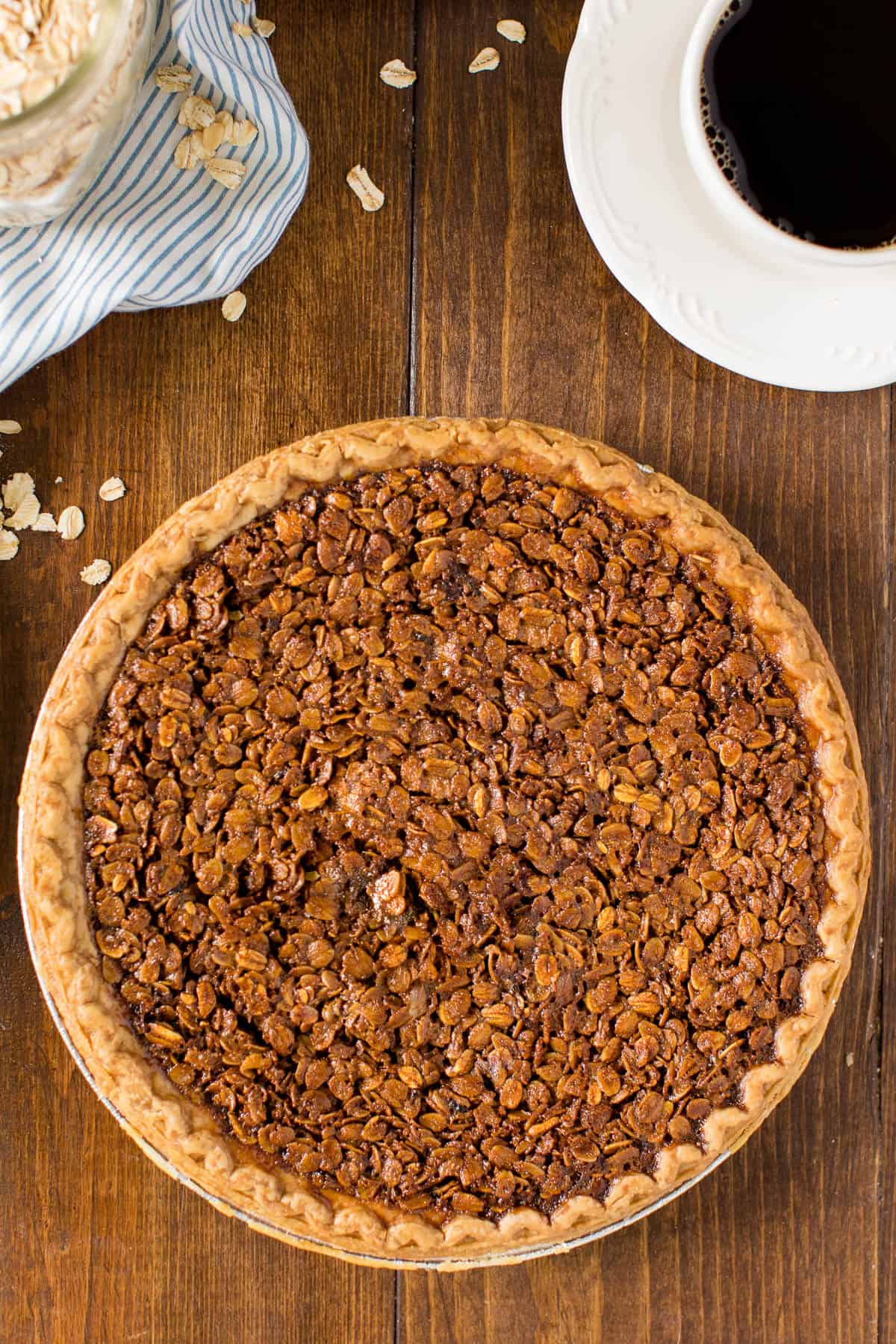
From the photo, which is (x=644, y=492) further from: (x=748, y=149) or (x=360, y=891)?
(x=360, y=891)

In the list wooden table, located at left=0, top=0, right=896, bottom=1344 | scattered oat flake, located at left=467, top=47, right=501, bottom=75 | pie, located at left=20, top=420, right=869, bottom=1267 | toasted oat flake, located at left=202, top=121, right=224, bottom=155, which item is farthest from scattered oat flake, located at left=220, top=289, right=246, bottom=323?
scattered oat flake, located at left=467, top=47, right=501, bottom=75

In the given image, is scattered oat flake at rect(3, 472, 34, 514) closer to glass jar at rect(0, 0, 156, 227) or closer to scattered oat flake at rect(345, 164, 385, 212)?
glass jar at rect(0, 0, 156, 227)

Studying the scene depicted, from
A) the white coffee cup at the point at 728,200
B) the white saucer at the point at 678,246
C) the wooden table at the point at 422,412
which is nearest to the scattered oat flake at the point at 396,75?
the wooden table at the point at 422,412

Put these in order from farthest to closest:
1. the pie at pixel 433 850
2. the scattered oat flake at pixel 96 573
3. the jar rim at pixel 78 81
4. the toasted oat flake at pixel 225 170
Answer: the scattered oat flake at pixel 96 573, the toasted oat flake at pixel 225 170, the pie at pixel 433 850, the jar rim at pixel 78 81

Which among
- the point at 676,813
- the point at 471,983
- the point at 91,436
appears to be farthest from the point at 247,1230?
the point at 91,436

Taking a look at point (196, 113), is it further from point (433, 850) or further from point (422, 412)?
point (433, 850)

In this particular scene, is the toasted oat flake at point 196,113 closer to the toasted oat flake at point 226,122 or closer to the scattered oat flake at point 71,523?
the toasted oat flake at point 226,122
